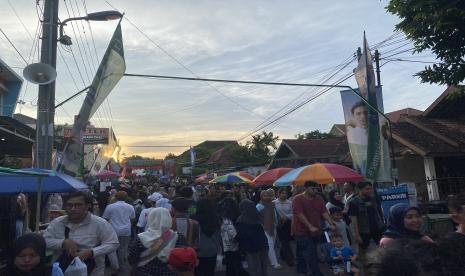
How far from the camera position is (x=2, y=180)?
5.25m

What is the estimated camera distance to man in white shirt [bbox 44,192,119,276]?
4816 millimetres

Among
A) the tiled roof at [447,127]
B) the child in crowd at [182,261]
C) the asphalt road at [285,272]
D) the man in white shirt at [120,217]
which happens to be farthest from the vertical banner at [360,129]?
the tiled roof at [447,127]

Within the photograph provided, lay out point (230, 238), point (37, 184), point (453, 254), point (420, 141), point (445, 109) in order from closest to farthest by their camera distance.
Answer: point (453, 254) → point (37, 184) → point (230, 238) → point (420, 141) → point (445, 109)

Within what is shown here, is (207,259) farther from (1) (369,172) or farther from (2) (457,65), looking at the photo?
(2) (457,65)

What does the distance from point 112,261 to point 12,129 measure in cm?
939

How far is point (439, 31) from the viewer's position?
9.30m

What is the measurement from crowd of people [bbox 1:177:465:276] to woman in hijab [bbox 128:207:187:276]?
1 cm

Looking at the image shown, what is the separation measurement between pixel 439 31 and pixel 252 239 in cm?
575

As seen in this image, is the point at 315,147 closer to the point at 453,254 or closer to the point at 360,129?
the point at 360,129

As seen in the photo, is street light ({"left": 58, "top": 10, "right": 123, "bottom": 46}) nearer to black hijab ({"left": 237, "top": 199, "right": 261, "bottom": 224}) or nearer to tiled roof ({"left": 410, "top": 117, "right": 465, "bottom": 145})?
black hijab ({"left": 237, "top": 199, "right": 261, "bottom": 224})

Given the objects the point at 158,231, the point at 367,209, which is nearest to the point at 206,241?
the point at 158,231

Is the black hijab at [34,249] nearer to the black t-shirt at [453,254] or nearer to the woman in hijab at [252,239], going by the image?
the black t-shirt at [453,254]

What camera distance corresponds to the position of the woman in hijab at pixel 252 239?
816cm

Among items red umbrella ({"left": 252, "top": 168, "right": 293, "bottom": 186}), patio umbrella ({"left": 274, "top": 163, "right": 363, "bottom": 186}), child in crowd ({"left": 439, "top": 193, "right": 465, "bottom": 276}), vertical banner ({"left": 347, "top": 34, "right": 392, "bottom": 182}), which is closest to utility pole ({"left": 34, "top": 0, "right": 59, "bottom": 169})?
patio umbrella ({"left": 274, "top": 163, "right": 363, "bottom": 186})
